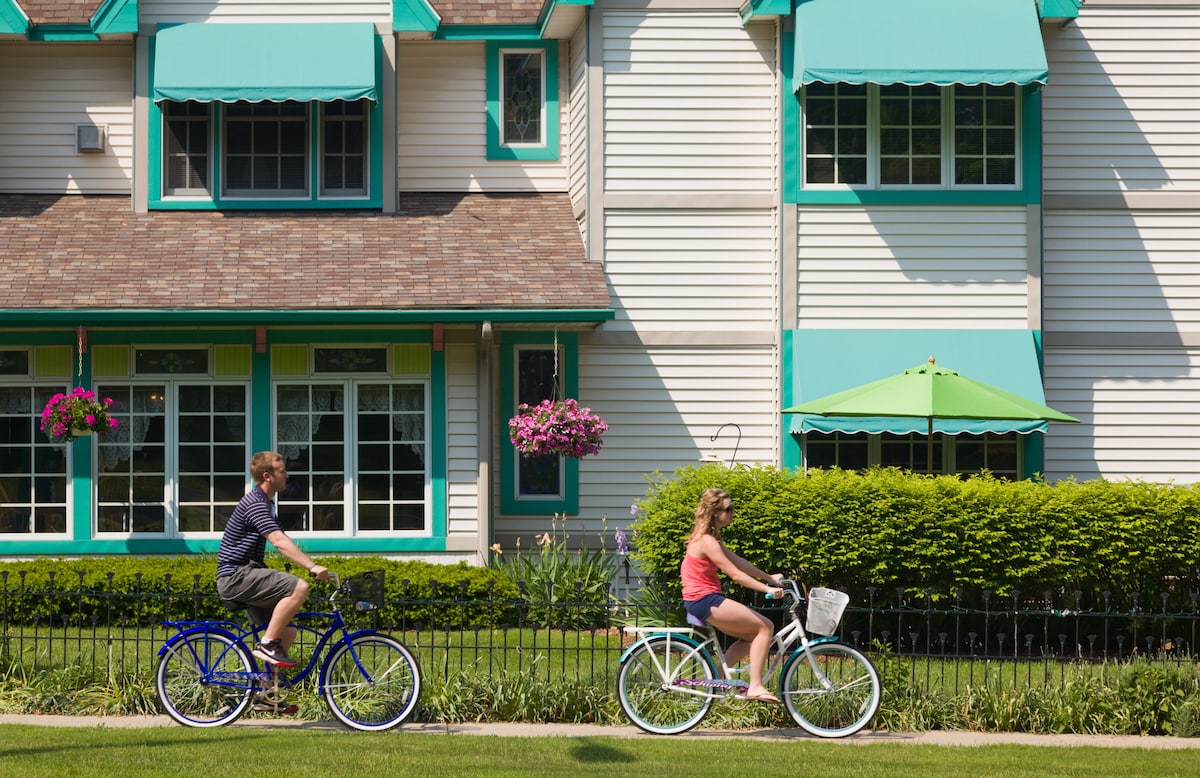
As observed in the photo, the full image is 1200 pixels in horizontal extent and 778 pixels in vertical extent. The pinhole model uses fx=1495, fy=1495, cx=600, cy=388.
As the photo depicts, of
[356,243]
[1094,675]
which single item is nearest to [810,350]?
[356,243]

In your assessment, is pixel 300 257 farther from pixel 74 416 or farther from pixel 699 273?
pixel 699 273

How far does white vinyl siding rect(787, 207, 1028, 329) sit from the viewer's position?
16797mm

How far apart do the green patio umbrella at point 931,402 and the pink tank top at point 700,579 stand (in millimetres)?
4318

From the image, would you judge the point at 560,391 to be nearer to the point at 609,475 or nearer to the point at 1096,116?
the point at 609,475

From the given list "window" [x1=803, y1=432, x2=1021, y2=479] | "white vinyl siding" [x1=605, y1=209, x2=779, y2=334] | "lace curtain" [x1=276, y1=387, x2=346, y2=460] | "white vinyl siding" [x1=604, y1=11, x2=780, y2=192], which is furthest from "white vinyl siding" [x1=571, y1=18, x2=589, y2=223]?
"window" [x1=803, y1=432, x2=1021, y2=479]

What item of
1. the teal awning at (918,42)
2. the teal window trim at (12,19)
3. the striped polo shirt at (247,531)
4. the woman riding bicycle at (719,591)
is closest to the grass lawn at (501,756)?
the woman riding bicycle at (719,591)

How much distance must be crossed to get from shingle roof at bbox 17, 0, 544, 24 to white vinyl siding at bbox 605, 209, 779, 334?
10.3 feet

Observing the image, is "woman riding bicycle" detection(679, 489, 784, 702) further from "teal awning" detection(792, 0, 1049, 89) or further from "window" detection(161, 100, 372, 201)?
"window" detection(161, 100, 372, 201)

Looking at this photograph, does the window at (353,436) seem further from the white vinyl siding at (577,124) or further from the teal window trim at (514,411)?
the white vinyl siding at (577,124)

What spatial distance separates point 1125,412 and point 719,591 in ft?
29.5

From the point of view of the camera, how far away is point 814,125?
16922mm

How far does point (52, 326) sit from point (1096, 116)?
12026mm

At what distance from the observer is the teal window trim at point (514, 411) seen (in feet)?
56.4

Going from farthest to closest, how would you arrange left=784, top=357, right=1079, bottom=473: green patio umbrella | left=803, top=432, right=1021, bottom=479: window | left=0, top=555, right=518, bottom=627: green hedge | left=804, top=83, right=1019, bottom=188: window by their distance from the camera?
1. left=803, top=432, right=1021, bottom=479: window
2. left=804, top=83, right=1019, bottom=188: window
3. left=0, top=555, right=518, bottom=627: green hedge
4. left=784, top=357, right=1079, bottom=473: green patio umbrella
